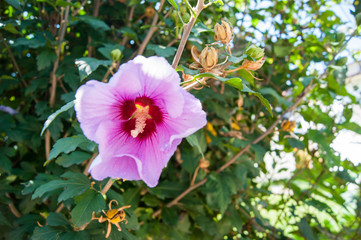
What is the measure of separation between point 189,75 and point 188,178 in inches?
41.8

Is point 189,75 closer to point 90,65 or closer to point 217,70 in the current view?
point 217,70

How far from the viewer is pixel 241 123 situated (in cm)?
190

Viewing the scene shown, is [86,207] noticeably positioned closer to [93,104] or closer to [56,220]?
[56,220]

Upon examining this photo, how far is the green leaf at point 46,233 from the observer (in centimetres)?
98

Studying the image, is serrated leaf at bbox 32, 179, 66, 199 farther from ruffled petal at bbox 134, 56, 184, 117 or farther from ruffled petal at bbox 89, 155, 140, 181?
ruffled petal at bbox 134, 56, 184, 117

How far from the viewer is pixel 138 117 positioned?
815mm

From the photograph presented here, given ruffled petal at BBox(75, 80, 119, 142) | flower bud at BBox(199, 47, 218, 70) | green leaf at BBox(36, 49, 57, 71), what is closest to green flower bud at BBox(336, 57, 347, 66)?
flower bud at BBox(199, 47, 218, 70)

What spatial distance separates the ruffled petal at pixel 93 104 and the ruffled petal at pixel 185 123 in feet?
0.48

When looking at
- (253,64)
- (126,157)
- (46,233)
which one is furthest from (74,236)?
(253,64)

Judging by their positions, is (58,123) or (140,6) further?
(140,6)

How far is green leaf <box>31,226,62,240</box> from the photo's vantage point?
981mm

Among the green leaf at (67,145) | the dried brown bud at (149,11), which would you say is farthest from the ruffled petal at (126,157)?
the dried brown bud at (149,11)

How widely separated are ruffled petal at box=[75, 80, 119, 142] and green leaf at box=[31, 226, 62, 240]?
1.57 ft

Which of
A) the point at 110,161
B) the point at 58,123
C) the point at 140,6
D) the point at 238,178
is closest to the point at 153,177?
the point at 110,161
